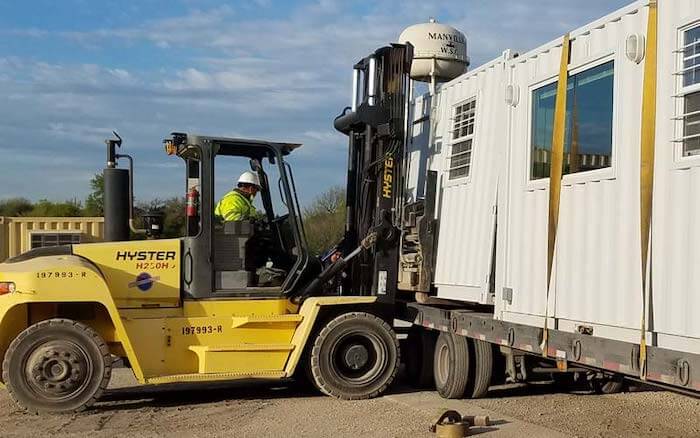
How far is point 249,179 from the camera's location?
10.4m

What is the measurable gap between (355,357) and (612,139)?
179 inches

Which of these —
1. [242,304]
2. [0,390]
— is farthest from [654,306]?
[0,390]

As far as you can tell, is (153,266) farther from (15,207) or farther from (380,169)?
(15,207)

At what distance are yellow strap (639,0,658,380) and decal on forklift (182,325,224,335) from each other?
517cm

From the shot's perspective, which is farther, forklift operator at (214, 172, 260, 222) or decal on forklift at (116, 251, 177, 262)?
forklift operator at (214, 172, 260, 222)

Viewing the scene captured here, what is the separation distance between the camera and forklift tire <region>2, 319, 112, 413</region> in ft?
30.4

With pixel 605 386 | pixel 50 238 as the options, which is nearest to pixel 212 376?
pixel 605 386

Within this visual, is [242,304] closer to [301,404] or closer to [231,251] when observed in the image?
[231,251]

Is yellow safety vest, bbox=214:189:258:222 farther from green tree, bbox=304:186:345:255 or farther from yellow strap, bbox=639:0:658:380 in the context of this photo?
yellow strap, bbox=639:0:658:380

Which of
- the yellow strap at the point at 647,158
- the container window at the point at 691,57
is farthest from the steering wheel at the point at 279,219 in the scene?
the container window at the point at 691,57

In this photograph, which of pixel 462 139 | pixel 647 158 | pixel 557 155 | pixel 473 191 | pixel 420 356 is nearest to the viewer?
pixel 647 158

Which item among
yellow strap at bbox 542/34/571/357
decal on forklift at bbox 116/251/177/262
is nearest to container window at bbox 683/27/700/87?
yellow strap at bbox 542/34/571/357

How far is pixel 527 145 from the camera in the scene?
8.30 meters

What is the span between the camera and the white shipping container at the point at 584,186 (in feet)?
19.9
